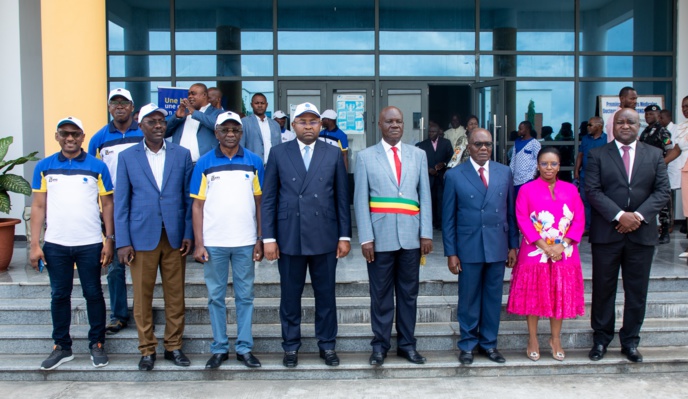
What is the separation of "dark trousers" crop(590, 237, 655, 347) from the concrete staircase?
238 mm

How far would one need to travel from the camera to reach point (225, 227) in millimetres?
4754

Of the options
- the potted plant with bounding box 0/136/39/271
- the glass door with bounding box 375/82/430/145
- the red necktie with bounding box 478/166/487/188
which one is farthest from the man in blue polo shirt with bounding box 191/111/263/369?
the glass door with bounding box 375/82/430/145

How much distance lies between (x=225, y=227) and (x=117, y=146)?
131cm

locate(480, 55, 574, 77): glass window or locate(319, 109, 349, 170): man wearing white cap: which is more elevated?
locate(480, 55, 574, 77): glass window

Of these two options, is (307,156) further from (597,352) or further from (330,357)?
(597,352)

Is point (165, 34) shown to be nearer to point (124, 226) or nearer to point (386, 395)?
point (124, 226)

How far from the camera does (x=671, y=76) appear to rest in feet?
34.0

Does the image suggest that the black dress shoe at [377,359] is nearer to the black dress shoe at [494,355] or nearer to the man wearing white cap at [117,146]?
the black dress shoe at [494,355]

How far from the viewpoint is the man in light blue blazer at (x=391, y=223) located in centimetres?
475

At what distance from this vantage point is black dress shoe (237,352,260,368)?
4.83m

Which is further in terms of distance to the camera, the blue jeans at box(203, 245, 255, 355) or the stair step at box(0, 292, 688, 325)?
the stair step at box(0, 292, 688, 325)

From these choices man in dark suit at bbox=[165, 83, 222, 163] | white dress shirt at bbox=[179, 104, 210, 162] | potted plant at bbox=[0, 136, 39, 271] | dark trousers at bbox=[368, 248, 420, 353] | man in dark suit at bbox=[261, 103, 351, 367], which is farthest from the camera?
potted plant at bbox=[0, 136, 39, 271]

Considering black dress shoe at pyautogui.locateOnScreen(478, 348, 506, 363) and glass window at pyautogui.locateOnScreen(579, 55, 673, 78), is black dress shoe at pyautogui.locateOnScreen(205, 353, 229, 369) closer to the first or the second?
black dress shoe at pyautogui.locateOnScreen(478, 348, 506, 363)

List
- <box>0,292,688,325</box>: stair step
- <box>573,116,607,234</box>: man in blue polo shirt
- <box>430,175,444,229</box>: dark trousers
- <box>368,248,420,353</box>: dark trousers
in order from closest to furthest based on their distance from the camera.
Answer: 1. <box>368,248,420,353</box>: dark trousers
2. <box>0,292,688,325</box>: stair step
3. <box>573,116,607,234</box>: man in blue polo shirt
4. <box>430,175,444,229</box>: dark trousers
